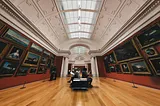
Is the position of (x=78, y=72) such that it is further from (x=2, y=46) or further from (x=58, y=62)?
(x=58, y=62)

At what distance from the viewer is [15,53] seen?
3.80 metres

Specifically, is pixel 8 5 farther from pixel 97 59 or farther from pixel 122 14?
pixel 97 59

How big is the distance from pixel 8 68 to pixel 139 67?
7.92 meters

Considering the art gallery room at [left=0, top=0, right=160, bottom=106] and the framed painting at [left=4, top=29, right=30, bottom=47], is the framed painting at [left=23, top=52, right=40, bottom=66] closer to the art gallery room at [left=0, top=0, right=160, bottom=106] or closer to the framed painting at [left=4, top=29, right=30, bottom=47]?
the art gallery room at [left=0, top=0, right=160, bottom=106]

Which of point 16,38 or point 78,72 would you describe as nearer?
point 16,38

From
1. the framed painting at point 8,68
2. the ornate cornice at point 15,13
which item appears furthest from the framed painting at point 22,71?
the ornate cornice at point 15,13

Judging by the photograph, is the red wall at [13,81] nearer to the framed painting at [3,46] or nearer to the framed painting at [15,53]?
the framed painting at [15,53]

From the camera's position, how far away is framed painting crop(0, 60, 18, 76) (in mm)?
3189

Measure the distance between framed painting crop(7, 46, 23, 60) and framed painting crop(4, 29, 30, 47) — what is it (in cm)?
41

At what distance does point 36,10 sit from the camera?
15.5ft

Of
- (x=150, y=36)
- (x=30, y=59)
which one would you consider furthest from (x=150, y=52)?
(x=30, y=59)

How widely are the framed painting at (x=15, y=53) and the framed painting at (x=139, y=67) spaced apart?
7.71 metres

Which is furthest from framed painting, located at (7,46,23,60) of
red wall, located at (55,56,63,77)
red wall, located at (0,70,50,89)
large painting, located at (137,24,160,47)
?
large painting, located at (137,24,160,47)

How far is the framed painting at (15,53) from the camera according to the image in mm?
3510
